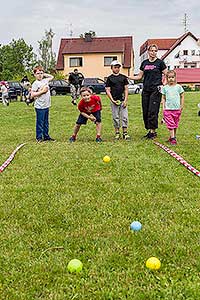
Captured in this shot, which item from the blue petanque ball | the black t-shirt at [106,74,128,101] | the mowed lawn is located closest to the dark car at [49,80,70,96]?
the black t-shirt at [106,74,128,101]

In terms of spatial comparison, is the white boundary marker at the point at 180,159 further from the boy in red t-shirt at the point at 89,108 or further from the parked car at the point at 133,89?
the parked car at the point at 133,89

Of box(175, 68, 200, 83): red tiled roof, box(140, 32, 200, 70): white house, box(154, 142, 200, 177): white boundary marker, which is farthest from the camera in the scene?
box(140, 32, 200, 70): white house

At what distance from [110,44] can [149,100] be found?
4432 centimetres

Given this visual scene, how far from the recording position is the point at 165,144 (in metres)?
8.66

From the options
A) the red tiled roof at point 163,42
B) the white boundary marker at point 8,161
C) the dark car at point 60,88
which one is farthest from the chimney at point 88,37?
the white boundary marker at point 8,161

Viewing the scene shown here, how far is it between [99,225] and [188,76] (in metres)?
53.0

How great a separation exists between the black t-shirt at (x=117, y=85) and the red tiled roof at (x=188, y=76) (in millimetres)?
45790

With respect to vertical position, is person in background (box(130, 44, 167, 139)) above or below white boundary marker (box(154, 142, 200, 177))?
above

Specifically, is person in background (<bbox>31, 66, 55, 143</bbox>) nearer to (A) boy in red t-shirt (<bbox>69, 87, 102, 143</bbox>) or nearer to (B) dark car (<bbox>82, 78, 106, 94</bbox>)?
(A) boy in red t-shirt (<bbox>69, 87, 102, 143</bbox>)

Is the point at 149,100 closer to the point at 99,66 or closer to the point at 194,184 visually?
the point at 194,184

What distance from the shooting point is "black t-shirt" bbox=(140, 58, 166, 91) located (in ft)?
29.8

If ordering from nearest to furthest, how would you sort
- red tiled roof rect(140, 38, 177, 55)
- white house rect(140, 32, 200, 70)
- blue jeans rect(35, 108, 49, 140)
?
blue jeans rect(35, 108, 49, 140) → white house rect(140, 32, 200, 70) → red tiled roof rect(140, 38, 177, 55)

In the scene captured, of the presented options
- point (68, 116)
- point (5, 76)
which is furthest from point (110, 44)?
point (68, 116)

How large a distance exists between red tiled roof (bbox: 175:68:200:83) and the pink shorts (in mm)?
46223
